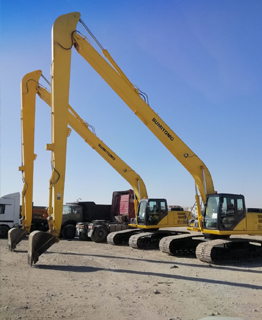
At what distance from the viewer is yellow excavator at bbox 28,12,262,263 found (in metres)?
11.1

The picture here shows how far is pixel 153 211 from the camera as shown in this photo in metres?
16.2

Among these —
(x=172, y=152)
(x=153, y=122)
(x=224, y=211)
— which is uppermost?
(x=153, y=122)

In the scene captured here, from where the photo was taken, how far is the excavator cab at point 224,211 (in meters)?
11.9

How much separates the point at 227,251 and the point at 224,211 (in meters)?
1.42

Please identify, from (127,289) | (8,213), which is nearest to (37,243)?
(127,289)

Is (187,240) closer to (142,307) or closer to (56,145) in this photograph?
(56,145)

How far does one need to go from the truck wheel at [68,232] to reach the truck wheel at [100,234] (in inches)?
134

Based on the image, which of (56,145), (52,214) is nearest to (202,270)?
(52,214)

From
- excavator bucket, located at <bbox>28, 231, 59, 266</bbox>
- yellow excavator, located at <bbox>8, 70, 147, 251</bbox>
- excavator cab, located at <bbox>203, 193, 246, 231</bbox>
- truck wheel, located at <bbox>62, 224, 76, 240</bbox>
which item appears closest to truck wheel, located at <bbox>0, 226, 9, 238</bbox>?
truck wheel, located at <bbox>62, 224, 76, 240</bbox>

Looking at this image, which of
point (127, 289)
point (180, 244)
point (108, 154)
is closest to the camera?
→ point (127, 289)

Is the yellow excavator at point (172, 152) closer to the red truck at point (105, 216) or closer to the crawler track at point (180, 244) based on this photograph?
the crawler track at point (180, 244)

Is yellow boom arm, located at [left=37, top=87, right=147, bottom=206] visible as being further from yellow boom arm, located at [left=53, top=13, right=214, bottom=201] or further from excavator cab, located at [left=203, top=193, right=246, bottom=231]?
excavator cab, located at [left=203, top=193, right=246, bottom=231]

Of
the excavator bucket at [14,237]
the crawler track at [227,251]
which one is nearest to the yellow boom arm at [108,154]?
the excavator bucket at [14,237]

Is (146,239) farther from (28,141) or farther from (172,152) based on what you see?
(28,141)
